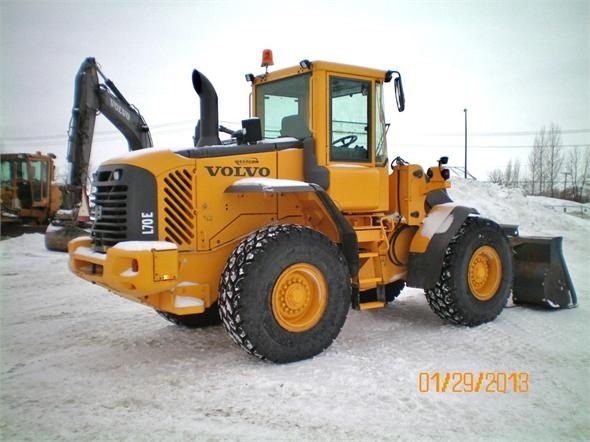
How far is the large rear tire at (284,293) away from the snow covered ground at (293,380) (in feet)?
0.71

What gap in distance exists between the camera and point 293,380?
4.35 m

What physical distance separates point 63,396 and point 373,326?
344 cm

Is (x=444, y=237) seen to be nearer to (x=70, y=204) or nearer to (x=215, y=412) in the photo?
(x=215, y=412)

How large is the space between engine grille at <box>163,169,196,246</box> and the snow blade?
471 centimetres

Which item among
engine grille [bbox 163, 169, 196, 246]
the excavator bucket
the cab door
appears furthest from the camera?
Answer: the excavator bucket

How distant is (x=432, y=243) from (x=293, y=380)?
2.59 m

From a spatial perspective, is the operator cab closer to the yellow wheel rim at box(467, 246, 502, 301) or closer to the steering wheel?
the steering wheel

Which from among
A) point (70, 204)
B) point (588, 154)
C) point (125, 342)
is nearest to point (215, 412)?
point (125, 342)

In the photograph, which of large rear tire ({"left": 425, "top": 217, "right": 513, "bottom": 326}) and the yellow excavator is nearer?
large rear tire ({"left": 425, "top": 217, "right": 513, "bottom": 326})

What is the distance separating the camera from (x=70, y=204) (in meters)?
13.6
